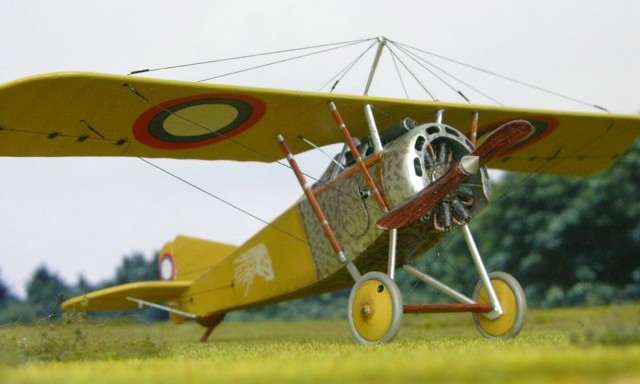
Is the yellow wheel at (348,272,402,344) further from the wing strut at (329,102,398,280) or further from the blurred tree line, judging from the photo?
the blurred tree line

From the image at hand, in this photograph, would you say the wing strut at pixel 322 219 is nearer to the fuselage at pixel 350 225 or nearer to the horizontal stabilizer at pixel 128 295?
the fuselage at pixel 350 225

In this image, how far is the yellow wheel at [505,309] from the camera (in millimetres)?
10672

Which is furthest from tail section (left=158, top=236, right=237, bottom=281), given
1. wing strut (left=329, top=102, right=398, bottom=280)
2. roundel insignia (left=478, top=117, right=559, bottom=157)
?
wing strut (left=329, top=102, right=398, bottom=280)

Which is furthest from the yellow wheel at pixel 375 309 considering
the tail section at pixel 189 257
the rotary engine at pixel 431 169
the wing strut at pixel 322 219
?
the tail section at pixel 189 257

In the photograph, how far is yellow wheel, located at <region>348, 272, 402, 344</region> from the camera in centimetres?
948

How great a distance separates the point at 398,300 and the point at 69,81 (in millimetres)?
4436

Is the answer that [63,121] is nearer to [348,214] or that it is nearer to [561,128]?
[348,214]

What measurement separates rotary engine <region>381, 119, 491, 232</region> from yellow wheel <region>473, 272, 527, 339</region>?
1.10m

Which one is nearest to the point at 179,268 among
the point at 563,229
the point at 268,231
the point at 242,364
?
the point at 268,231

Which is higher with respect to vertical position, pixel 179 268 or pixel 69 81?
pixel 69 81

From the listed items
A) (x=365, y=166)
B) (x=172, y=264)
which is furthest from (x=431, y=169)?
(x=172, y=264)

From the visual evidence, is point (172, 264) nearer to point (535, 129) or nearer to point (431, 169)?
point (535, 129)

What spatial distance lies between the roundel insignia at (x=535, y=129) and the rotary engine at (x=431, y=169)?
96.2 inches

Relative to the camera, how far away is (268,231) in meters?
13.0
